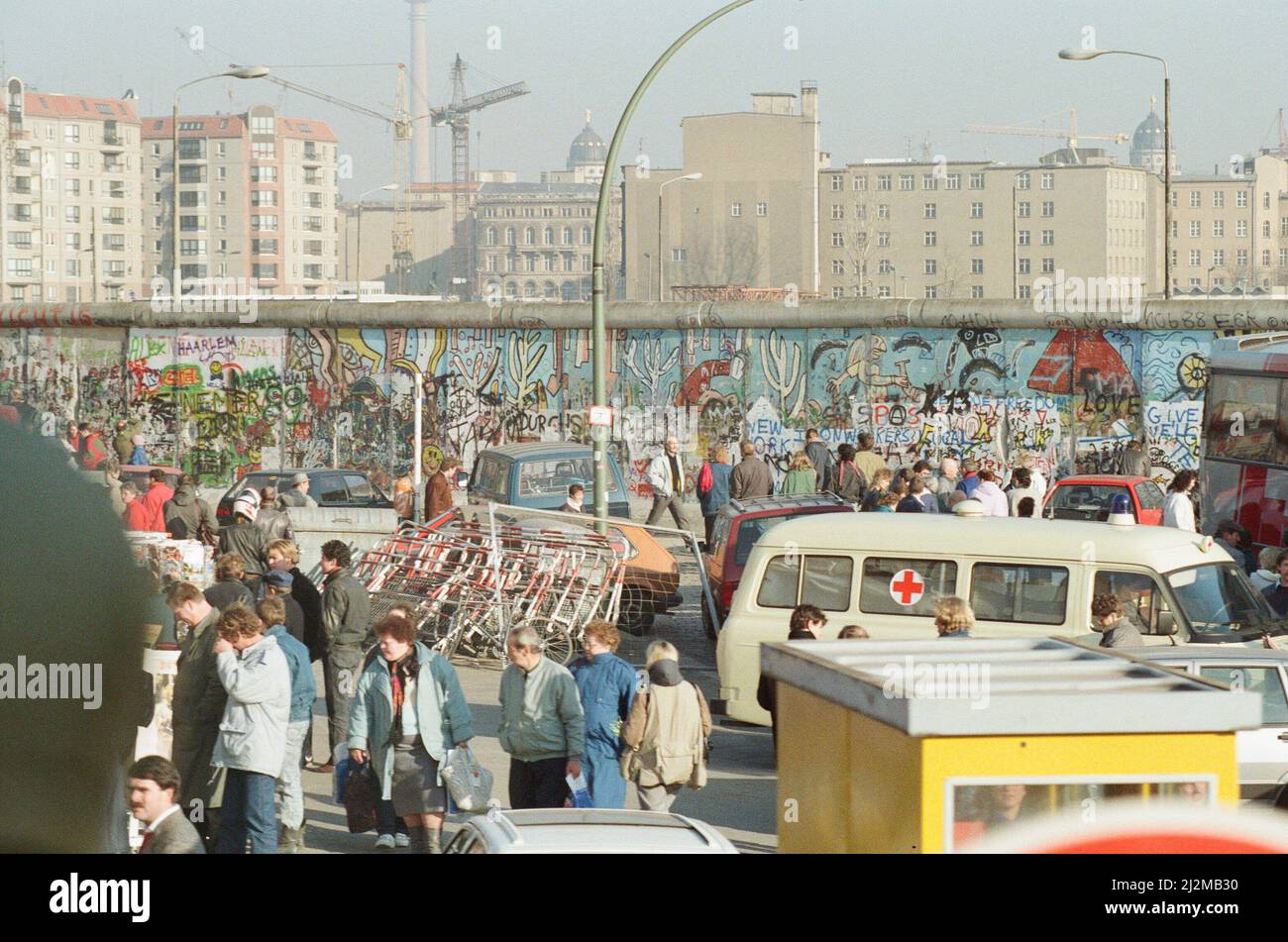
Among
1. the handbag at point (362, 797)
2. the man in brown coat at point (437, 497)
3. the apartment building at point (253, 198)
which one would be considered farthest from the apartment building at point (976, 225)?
the handbag at point (362, 797)

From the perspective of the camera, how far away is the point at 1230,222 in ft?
478

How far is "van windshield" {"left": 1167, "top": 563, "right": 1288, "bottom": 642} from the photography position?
11664 mm

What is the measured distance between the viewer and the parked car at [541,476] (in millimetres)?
19766

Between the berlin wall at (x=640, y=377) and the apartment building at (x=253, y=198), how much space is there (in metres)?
128

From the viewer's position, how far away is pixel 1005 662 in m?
6.00

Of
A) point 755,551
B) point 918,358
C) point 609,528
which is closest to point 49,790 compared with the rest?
point 755,551

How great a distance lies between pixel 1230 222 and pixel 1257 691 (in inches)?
5764

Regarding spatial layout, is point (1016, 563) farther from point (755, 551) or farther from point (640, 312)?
point (640, 312)

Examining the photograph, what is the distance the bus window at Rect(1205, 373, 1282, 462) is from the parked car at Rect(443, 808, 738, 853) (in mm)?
14732

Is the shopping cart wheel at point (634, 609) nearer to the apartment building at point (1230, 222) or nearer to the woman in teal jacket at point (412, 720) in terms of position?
the woman in teal jacket at point (412, 720)

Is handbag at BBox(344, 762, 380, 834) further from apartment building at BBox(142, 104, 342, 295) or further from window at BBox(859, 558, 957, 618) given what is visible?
apartment building at BBox(142, 104, 342, 295)

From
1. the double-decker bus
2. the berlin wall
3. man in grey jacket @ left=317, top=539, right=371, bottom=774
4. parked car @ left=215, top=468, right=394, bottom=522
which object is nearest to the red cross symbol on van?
man in grey jacket @ left=317, top=539, right=371, bottom=774

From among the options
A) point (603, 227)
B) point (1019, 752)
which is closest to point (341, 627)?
point (1019, 752)
